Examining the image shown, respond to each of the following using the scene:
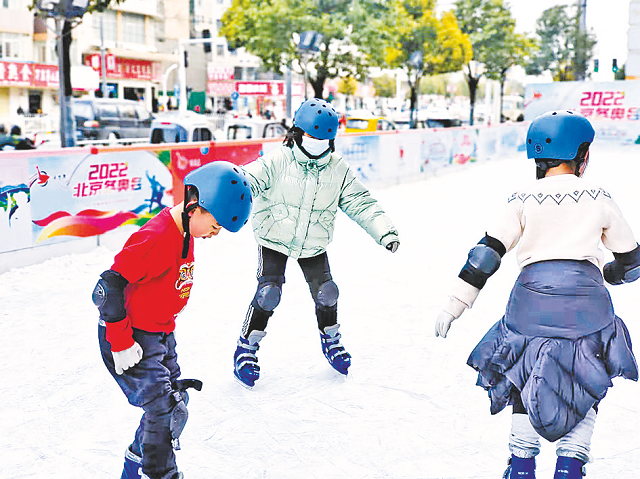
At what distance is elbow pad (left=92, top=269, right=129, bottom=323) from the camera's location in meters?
2.22

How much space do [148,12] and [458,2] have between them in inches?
817

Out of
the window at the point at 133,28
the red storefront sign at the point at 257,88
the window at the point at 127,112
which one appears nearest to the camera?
the window at the point at 127,112

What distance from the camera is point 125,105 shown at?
2023 centimetres

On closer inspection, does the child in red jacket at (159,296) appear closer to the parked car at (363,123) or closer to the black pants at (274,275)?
the black pants at (274,275)

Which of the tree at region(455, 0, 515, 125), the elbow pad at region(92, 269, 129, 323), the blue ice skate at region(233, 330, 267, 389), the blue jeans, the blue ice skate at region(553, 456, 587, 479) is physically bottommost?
the blue ice skate at region(233, 330, 267, 389)

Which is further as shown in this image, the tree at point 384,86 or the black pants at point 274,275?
the tree at point 384,86

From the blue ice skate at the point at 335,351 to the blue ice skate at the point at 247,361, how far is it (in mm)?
372

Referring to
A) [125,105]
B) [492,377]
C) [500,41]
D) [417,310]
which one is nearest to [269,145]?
[417,310]

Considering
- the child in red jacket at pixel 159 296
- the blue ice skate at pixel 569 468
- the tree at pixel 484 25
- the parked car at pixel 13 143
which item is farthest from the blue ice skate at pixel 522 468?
the tree at pixel 484 25

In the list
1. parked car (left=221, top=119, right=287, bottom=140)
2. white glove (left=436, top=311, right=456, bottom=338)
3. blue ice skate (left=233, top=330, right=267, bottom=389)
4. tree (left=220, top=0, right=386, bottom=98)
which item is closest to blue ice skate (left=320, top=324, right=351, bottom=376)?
blue ice skate (left=233, top=330, right=267, bottom=389)

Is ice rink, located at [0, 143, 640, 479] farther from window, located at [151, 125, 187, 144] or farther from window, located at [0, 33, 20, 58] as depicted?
window, located at [0, 33, 20, 58]

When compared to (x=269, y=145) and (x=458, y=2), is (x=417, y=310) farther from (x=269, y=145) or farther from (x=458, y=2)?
(x=458, y=2)

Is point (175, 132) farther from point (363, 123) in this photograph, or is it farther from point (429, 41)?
point (429, 41)

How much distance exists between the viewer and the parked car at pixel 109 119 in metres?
19.3
